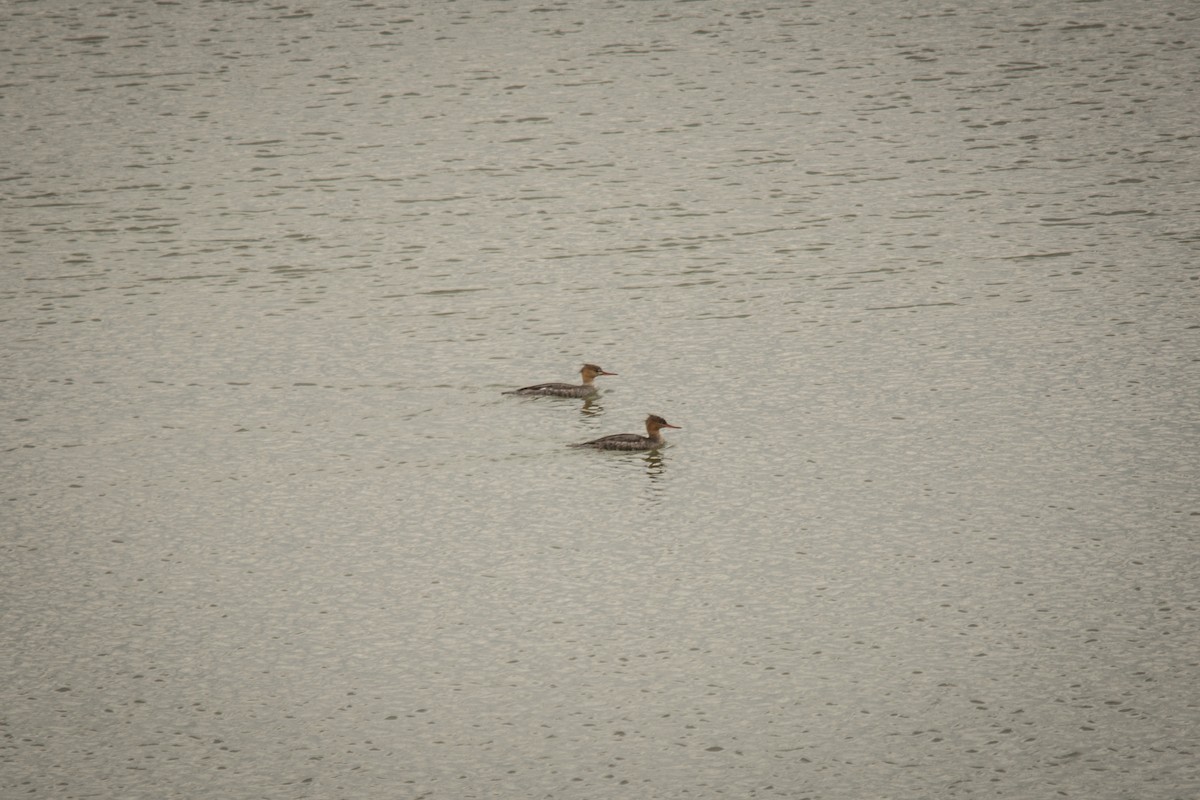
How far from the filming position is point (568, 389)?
40.5 feet

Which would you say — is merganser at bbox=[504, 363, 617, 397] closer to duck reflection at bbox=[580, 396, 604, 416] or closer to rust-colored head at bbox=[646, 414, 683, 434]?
duck reflection at bbox=[580, 396, 604, 416]

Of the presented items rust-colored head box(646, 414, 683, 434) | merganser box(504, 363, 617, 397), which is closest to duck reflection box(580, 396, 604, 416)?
merganser box(504, 363, 617, 397)

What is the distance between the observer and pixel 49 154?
1830 centimetres

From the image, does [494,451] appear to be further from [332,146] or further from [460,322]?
[332,146]

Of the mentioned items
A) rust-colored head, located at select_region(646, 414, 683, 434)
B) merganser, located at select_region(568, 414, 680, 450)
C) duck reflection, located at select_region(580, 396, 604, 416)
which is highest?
rust-colored head, located at select_region(646, 414, 683, 434)

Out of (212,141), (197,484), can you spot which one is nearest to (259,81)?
(212,141)

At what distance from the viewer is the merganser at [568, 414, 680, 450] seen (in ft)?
37.2

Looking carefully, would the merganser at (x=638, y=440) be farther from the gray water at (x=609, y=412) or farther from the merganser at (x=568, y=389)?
the merganser at (x=568, y=389)

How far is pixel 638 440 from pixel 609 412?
0.91 m

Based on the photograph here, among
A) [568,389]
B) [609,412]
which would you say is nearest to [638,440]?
[609,412]

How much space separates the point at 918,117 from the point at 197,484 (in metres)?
10.9

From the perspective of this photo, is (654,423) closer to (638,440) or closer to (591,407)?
(638,440)

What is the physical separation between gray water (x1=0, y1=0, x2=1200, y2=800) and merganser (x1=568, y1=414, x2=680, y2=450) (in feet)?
0.74

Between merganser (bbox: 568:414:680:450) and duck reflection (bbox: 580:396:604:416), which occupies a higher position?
merganser (bbox: 568:414:680:450)
